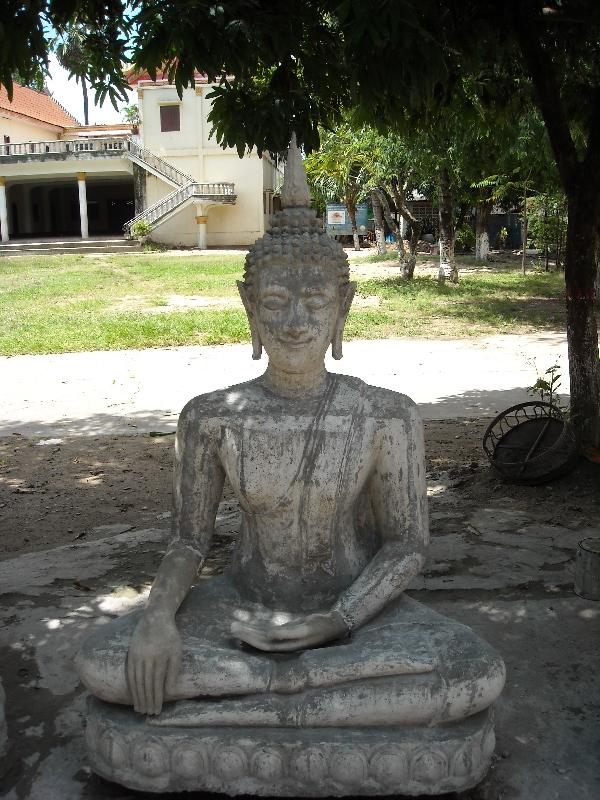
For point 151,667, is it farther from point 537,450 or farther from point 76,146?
point 76,146

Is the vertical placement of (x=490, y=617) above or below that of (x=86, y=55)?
below

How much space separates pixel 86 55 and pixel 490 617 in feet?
13.4

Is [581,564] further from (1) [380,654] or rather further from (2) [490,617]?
(1) [380,654]

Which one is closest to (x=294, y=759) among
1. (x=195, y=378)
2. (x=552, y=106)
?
(x=552, y=106)

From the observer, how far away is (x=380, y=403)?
3.22 metres

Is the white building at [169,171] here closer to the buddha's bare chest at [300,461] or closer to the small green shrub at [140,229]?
the small green shrub at [140,229]

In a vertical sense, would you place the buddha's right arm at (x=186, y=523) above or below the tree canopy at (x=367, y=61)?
below

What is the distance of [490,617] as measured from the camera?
4129 mm

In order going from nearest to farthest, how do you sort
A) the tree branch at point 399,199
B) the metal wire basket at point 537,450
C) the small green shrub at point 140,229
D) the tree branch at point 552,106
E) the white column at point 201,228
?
the tree branch at point 552,106
the metal wire basket at point 537,450
the tree branch at point 399,199
the small green shrub at point 140,229
the white column at point 201,228

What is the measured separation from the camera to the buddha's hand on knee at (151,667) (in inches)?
107

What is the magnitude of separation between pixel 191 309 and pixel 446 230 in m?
5.90

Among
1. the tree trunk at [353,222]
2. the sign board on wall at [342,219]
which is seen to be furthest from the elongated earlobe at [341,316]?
the tree trunk at [353,222]

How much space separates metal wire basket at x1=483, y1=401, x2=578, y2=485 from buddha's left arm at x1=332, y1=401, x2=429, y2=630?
2.99 metres

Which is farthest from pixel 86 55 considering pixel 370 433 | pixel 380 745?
pixel 380 745
